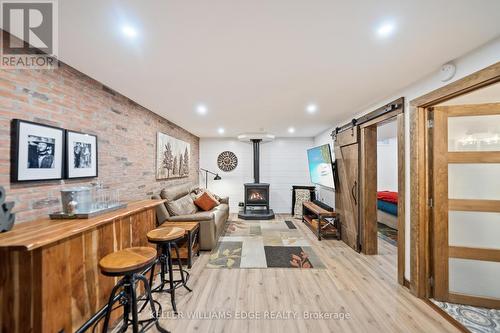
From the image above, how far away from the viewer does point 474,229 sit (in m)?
2.05

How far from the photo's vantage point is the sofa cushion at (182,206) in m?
3.37

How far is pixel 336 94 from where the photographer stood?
262 centimetres

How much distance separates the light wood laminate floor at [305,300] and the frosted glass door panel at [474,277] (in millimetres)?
456

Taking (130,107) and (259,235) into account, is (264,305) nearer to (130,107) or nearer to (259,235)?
(259,235)

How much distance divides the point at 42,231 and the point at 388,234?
17.4 ft

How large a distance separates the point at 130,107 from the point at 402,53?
3.27 m

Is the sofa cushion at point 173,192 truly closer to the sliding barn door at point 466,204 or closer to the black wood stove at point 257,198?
the black wood stove at point 257,198

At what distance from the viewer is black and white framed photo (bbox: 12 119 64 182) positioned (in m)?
1.45

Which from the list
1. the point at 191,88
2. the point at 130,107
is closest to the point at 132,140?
the point at 130,107

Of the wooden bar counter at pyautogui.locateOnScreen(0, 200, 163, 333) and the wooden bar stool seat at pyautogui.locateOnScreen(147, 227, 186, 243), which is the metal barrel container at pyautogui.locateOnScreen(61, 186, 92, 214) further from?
the wooden bar stool seat at pyautogui.locateOnScreen(147, 227, 186, 243)

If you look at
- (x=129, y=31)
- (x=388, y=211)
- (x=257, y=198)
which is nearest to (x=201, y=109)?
(x=129, y=31)

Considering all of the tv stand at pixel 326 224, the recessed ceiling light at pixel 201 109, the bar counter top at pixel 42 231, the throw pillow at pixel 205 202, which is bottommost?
the tv stand at pixel 326 224

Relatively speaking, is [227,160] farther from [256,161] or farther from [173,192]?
[173,192]

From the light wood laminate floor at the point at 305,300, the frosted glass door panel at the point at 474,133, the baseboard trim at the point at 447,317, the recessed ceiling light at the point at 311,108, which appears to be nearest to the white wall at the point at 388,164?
the light wood laminate floor at the point at 305,300
